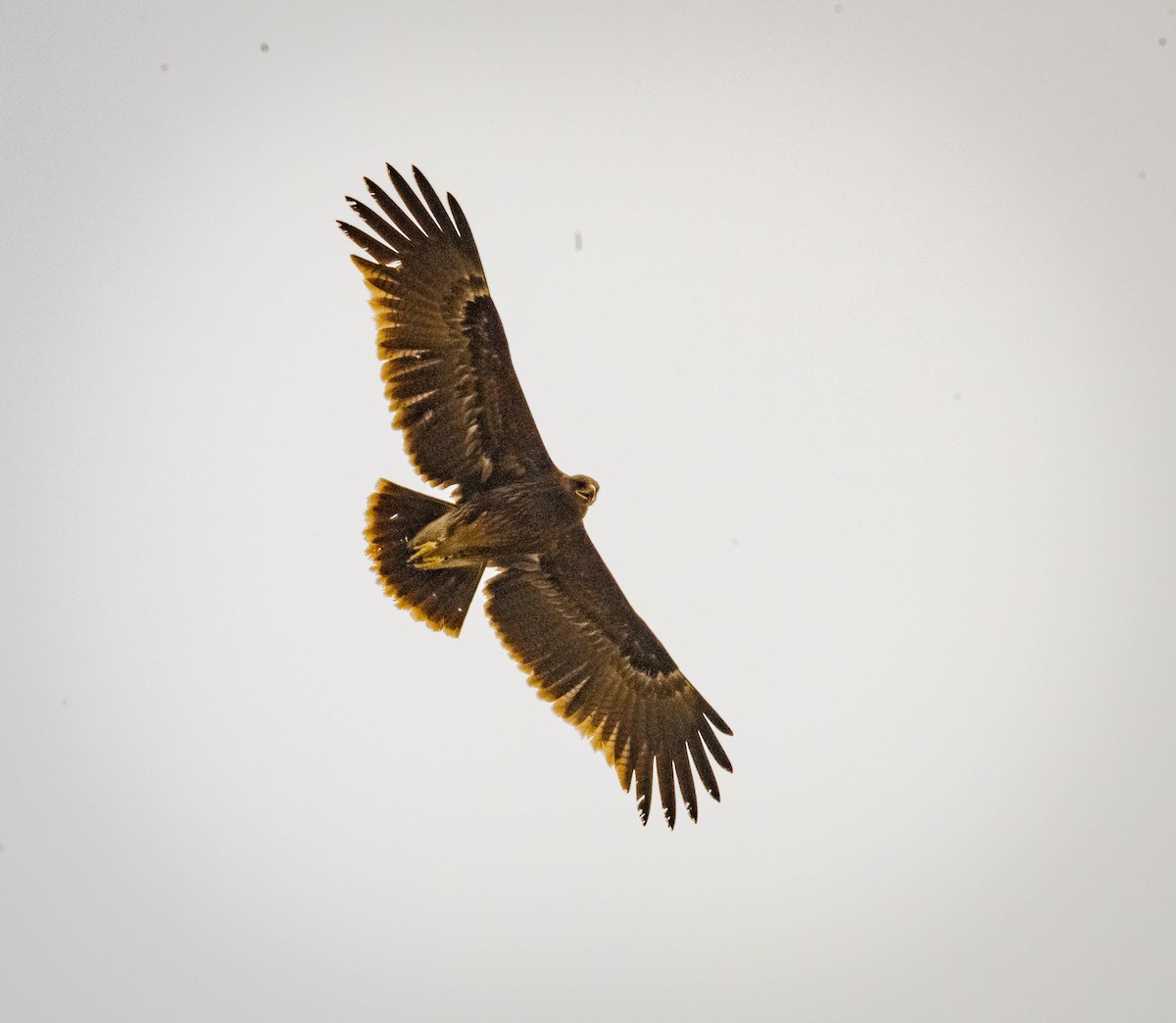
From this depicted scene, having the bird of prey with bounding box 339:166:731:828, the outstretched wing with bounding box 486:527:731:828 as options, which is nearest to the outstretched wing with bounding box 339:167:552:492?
the bird of prey with bounding box 339:166:731:828

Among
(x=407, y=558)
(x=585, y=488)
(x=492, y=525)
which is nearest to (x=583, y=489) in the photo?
(x=585, y=488)

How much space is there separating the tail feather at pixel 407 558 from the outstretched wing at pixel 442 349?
94 millimetres

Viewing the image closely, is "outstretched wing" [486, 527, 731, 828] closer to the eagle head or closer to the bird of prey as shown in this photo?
the bird of prey

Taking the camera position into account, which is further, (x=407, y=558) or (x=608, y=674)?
(x=608, y=674)

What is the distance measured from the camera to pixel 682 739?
142 inches

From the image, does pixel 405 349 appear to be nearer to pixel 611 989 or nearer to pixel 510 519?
pixel 510 519

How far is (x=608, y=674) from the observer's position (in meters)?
3.65

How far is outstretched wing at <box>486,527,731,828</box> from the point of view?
3.57 metres

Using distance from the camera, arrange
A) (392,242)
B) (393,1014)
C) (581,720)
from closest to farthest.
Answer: (392,242)
(581,720)
(393,1014)

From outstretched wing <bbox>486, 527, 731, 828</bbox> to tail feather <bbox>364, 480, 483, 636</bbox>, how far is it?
18 cm

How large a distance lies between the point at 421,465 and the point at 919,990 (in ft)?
7.93

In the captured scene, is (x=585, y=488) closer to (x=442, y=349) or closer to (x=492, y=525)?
(x=492, y=525)

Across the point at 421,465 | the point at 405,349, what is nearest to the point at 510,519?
the point at 421,465

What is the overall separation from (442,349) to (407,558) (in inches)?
23.4
